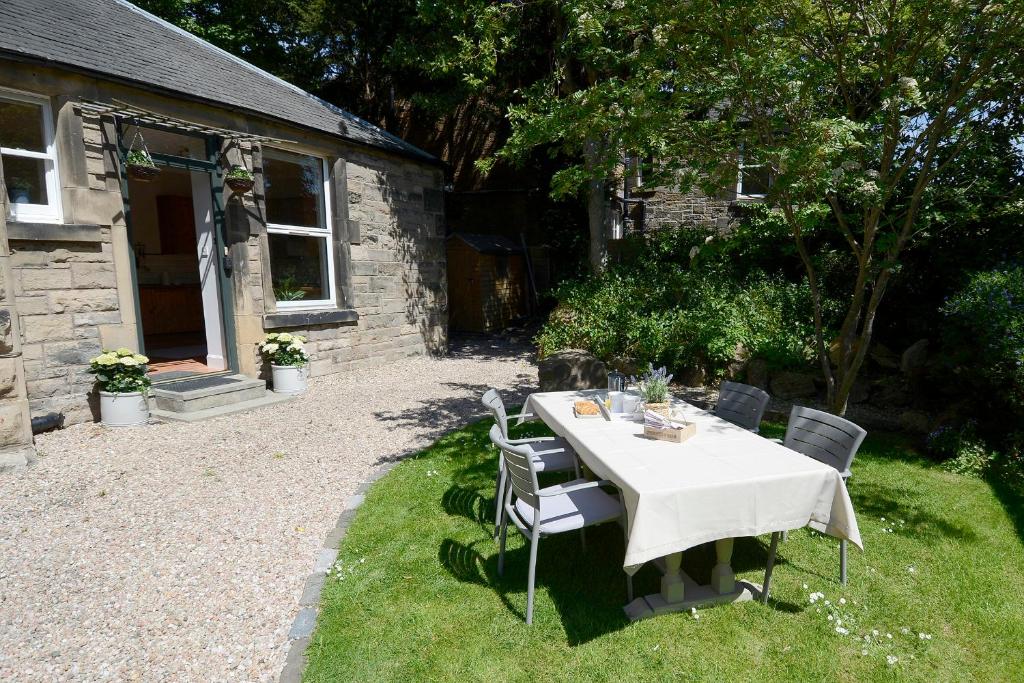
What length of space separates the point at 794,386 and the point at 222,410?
704 cm

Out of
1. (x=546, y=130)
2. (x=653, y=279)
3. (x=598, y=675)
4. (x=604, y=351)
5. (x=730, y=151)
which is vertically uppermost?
(x=546, y=130)

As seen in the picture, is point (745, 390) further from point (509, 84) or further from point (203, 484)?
point (509, 84)

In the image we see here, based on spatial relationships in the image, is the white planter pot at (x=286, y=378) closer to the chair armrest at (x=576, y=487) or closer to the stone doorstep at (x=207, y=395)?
the stone doorstep at (x=207, y=395)

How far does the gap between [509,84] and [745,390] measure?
10.5 meters

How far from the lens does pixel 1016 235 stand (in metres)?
6.88

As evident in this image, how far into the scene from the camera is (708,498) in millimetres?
2676

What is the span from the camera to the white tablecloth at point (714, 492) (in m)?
2.61

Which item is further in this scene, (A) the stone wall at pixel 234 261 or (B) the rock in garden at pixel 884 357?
(B) the rock in garden at pixel 884 357

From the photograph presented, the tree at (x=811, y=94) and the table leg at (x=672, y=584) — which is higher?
the tree at (x=811, y=94)

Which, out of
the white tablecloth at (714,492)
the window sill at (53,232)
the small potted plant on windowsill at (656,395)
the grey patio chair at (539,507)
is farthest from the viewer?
the window sill at (53,232)

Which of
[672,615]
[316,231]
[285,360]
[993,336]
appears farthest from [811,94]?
[316,231]

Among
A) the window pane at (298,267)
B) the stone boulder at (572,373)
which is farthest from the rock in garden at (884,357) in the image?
the window pane at (298,267)

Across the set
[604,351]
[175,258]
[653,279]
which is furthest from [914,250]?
[175,258]

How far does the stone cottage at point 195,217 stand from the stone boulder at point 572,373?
11.8ft
